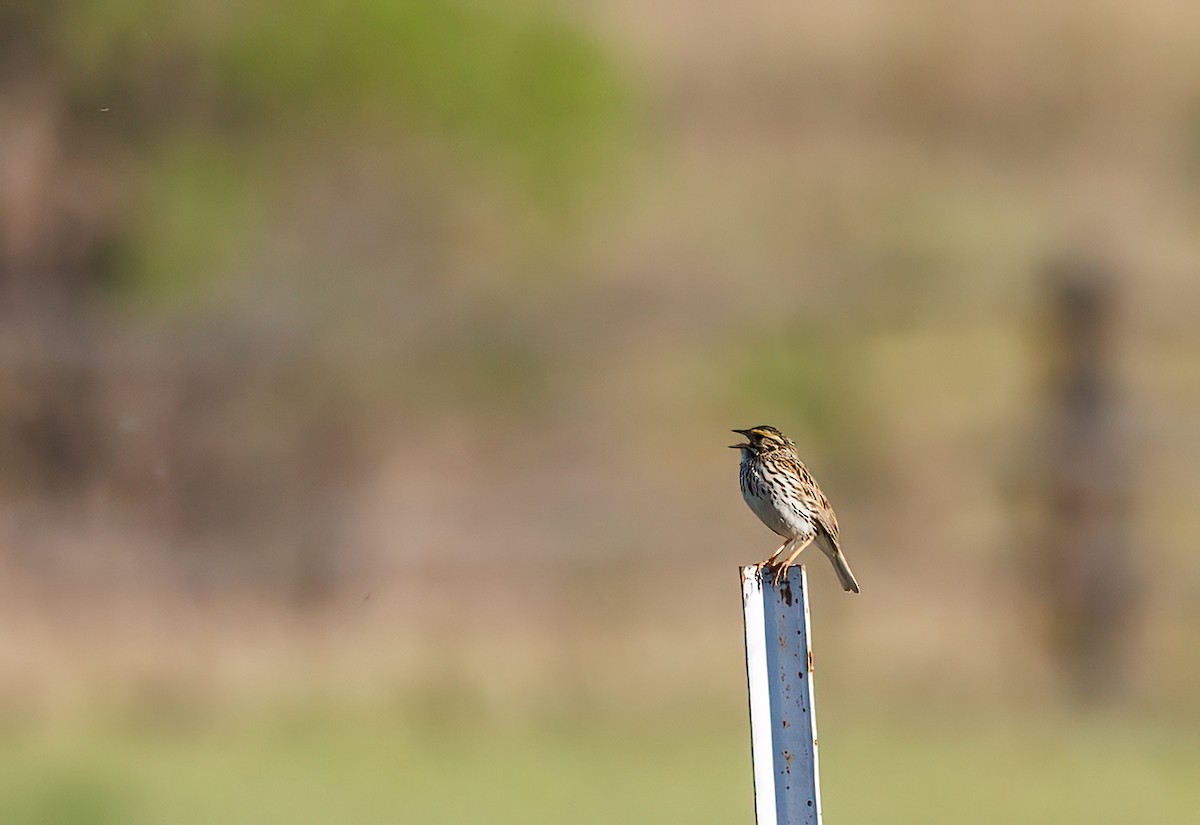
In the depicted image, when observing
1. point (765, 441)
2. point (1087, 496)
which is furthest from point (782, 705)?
point (1087, 496)

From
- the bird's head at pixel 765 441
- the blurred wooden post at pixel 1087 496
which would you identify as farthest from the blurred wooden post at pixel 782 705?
the blurred wooden post at pixel 1087 496

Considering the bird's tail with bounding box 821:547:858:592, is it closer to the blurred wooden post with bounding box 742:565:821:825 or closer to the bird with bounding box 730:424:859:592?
the bird with bounding box 730:424:859:592

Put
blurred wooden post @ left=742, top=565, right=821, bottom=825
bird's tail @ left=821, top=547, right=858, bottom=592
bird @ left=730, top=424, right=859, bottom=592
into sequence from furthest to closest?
1. bird @ left=730, top=424, right=859, bottom=592
2. bird's tail @ left=821, top=547, right=858, bottom=592
3. blurred wooden post @ left=742, top=565, right=821, bottom=825

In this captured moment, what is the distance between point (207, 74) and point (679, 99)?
3.86 metres

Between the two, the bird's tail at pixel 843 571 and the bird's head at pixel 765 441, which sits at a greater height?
the bird's head at pixel 765 441

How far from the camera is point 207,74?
1338 cm

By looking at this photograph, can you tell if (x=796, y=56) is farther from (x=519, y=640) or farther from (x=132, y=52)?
(x=519, y=640)

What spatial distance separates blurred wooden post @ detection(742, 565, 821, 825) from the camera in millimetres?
3410

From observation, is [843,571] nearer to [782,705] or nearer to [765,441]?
[765,441]

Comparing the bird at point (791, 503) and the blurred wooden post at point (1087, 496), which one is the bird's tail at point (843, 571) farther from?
the blurred wooden post at point (1087, 496)

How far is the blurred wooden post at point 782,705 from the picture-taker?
3410mm

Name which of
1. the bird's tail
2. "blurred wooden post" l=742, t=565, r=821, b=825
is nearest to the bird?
the bird's tail

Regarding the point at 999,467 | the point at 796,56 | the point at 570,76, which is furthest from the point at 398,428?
the point at 796,56

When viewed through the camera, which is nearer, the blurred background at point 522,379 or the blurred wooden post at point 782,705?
the blurred wooden post at point 782,705
